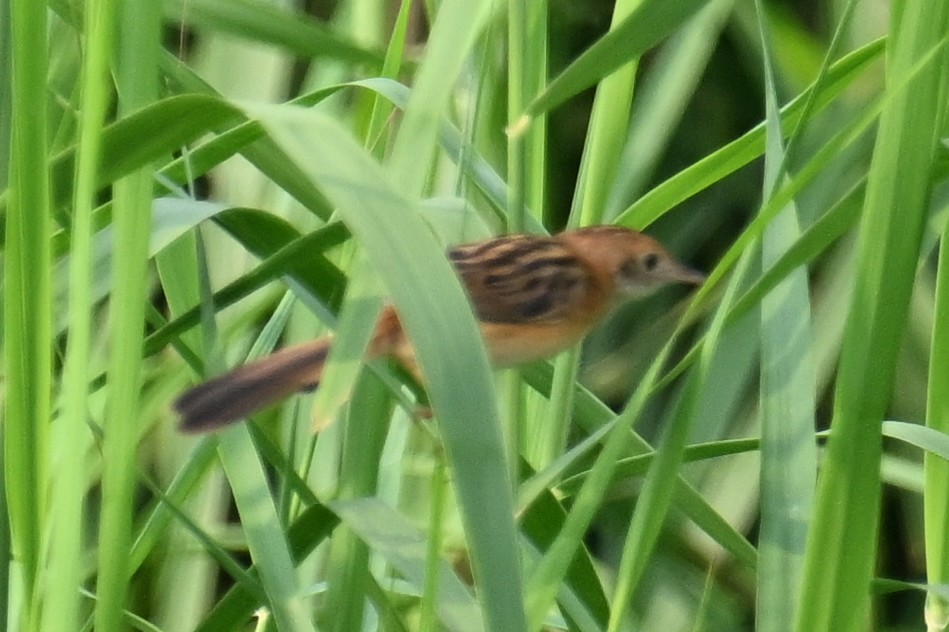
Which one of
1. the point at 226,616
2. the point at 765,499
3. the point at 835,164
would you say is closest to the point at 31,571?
the point at 226,616

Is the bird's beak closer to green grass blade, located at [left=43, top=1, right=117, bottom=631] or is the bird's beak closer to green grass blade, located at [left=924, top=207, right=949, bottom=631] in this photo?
green grass blade, located at [left=924, top=207, right=949, bottom=631]

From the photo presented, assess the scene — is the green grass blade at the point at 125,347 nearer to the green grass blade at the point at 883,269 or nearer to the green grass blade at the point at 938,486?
the green grass blade at the point at 883,269

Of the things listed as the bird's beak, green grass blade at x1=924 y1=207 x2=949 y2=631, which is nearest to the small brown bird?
the bird's beak

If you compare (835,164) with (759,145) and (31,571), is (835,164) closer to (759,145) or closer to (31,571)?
(759,145)

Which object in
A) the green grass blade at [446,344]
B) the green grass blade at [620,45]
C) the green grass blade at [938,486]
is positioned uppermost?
the green grass blade at [620,45]

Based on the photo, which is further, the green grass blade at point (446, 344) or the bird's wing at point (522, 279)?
the bird's wing at point (522, 279)

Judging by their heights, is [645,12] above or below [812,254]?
above

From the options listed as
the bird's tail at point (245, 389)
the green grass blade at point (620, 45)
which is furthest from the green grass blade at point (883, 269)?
the bird's tail at point (245, 389)

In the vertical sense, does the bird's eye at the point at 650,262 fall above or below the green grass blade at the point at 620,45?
below
